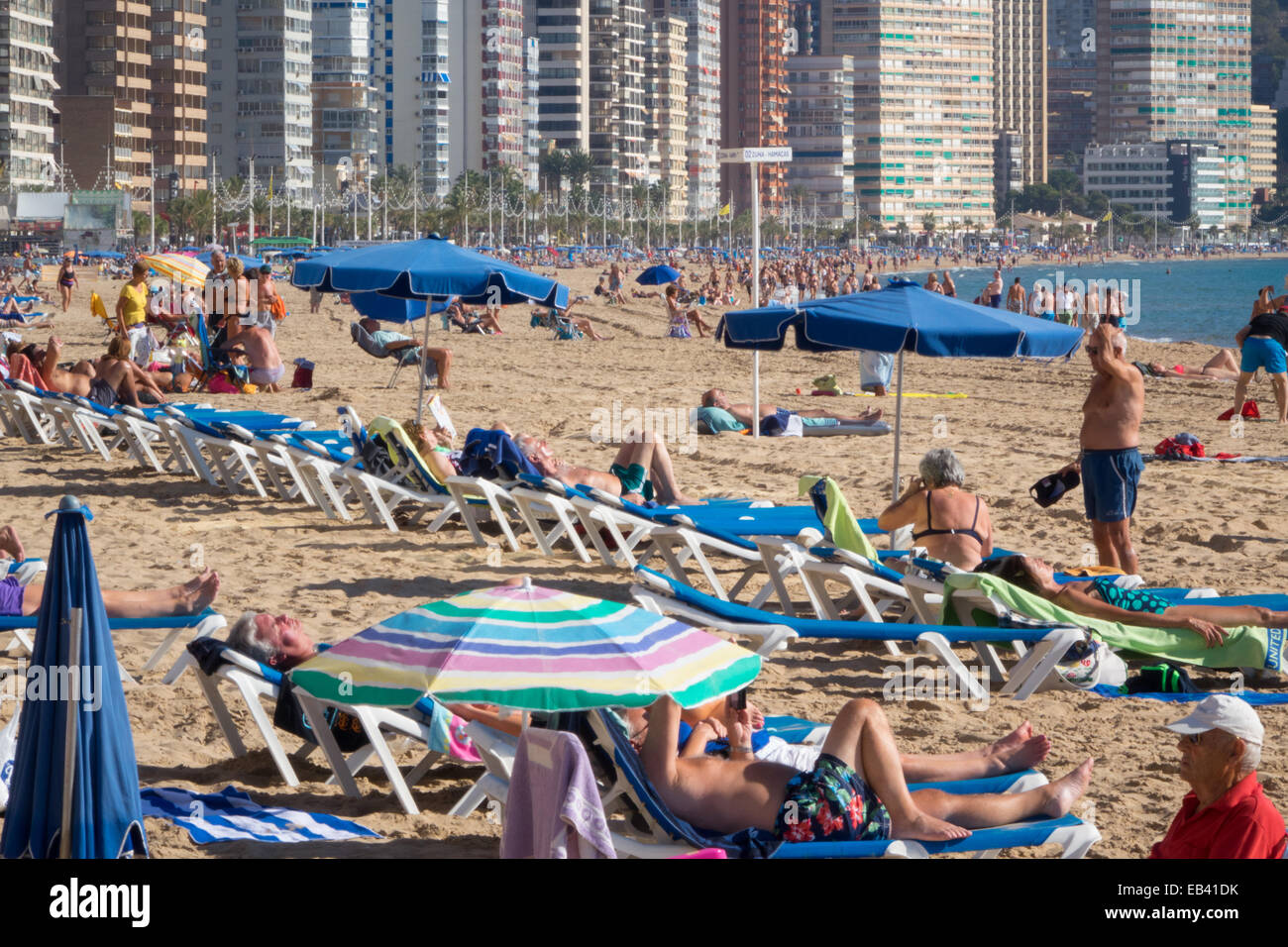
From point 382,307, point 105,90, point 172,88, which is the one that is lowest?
point 382,307

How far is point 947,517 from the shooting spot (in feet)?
23.8

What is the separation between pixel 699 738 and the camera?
14.1 feet

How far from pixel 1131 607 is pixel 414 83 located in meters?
135

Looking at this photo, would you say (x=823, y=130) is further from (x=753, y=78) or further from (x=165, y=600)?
(x=165, y=600)

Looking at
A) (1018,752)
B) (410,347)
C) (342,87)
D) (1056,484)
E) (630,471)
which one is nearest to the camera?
(1018,752)

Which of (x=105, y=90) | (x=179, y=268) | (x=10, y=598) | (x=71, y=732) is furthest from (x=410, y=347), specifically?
(x=105, y=90)

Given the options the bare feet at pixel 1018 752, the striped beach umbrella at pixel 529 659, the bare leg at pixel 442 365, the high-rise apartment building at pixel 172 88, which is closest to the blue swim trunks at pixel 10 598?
the striped beach umbrella at pixel 529 659

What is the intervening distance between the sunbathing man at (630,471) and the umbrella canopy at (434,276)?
139cm

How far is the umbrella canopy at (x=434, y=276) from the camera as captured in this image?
34.1 ft

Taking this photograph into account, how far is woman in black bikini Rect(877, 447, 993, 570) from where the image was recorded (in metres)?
7.21

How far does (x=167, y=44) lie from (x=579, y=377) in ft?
305

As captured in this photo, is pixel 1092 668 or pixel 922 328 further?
pixel 922 328

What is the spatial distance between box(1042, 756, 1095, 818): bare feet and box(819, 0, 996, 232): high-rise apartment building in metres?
163

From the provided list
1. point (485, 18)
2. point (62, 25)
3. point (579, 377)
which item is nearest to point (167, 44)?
point (62, 25)
